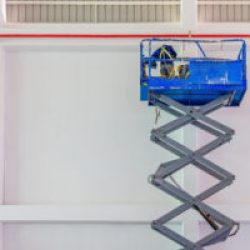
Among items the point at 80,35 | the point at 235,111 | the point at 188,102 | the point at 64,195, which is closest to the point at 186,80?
the point at 188,102

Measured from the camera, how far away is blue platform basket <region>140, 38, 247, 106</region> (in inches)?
195

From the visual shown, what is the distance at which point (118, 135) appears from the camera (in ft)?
19.0

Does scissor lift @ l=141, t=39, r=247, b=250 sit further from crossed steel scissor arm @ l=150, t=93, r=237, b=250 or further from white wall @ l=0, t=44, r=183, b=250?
white wall @ l=0, t=44, r=183, b=250

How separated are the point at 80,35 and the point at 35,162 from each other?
1.56 m

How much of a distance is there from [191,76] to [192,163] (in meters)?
0.88

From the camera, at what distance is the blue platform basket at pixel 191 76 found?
4.95 metres

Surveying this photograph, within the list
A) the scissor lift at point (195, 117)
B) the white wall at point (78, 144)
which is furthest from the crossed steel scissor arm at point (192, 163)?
the white wall at point (78, 144)

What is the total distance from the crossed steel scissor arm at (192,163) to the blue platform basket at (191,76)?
13 cm

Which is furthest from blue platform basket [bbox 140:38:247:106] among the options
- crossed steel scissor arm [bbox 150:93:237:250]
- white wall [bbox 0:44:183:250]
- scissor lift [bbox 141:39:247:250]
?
white wall [bbox 0:44:183:250]

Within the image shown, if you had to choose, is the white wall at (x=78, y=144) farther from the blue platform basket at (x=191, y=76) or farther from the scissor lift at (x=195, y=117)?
the scissor lift at (x=195, y=117)

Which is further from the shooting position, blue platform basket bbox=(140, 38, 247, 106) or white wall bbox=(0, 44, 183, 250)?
white wall bbox=(0, 44, 183, 250)

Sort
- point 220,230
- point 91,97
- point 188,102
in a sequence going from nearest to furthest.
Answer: point 220,230
point 188,102
point 91,97

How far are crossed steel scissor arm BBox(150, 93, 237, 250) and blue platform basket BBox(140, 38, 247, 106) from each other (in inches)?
5.2

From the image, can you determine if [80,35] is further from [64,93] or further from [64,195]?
[64,195]
